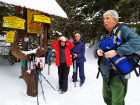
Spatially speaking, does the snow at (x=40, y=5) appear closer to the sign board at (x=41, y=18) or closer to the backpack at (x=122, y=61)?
the sign board at (x=41, y=18)

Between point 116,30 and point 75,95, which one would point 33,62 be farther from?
point 116,30

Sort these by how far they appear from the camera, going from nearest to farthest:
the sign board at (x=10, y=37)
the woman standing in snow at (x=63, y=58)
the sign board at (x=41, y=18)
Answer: the sign board at (x=10, y=37) → the sign board at (x=41, y=18) → the woman standing in snow at (x=63, y=58)

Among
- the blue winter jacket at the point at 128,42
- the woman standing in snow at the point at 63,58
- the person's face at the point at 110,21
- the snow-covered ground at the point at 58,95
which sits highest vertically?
the person's face at the point at 110,21

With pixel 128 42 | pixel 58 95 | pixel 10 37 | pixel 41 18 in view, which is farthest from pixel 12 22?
pixel 128 42

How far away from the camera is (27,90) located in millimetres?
4023

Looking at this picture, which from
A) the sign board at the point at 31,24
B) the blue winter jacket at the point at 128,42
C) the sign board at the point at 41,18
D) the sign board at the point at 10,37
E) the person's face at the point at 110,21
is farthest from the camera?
the sign board at the point at 31,24

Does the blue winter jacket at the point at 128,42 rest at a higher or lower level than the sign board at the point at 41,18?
lower

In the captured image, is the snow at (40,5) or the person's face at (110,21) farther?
the snow at (40,5)

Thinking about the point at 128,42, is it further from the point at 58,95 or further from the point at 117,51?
the point at 58,95

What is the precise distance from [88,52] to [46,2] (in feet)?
31.4

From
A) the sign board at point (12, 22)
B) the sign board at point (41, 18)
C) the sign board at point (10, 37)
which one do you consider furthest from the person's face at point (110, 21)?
the sign board at point (10, 37)

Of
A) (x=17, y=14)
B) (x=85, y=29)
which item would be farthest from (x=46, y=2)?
(x=85, y=29)

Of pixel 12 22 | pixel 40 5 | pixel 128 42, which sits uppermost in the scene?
pixel 40 5

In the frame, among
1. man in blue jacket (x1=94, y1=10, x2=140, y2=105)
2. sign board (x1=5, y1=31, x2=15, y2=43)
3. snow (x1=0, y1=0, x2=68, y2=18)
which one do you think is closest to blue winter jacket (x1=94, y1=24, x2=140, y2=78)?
man in blue jacket (x1=94, y1=10, x2=140, y2=105)
